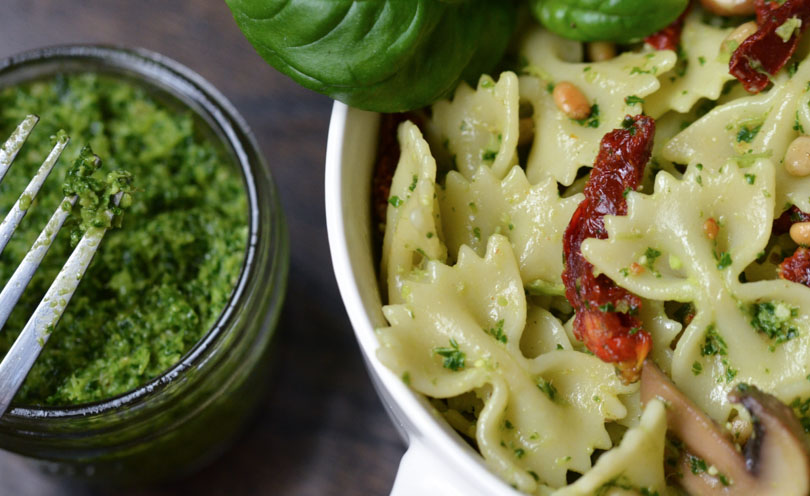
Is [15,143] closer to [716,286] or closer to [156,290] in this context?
[156,290]

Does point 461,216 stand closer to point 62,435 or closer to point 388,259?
point 388,259

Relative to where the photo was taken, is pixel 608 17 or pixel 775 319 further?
pixel 608 17

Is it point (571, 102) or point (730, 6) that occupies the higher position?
point (730, 6)

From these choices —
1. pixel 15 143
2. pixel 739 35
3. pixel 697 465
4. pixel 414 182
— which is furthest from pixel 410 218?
pixel 15 143

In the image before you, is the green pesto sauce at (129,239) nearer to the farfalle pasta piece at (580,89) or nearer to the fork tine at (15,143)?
the fork tine at (15,143)

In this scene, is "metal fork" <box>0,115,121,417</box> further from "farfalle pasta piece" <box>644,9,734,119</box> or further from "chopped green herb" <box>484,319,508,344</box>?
"farfalle pasta piece" <box>644,9,734,119</box>

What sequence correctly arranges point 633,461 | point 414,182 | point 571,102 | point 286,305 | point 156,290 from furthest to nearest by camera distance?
point 286,305
point 156,290
point 571,102
point 414,182
point 633,461

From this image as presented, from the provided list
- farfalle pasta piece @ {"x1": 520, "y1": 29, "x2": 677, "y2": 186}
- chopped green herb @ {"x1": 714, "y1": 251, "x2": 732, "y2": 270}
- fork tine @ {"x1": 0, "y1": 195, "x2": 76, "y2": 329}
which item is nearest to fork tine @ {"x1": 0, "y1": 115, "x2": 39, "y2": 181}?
fork tine @ {"x1": 0, "y1": 195, "x2": 76, "y2": 329}

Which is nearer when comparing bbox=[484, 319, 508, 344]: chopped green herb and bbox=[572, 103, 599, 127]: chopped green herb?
bbox=[484, 319, 508, 344]: chopped green herb
